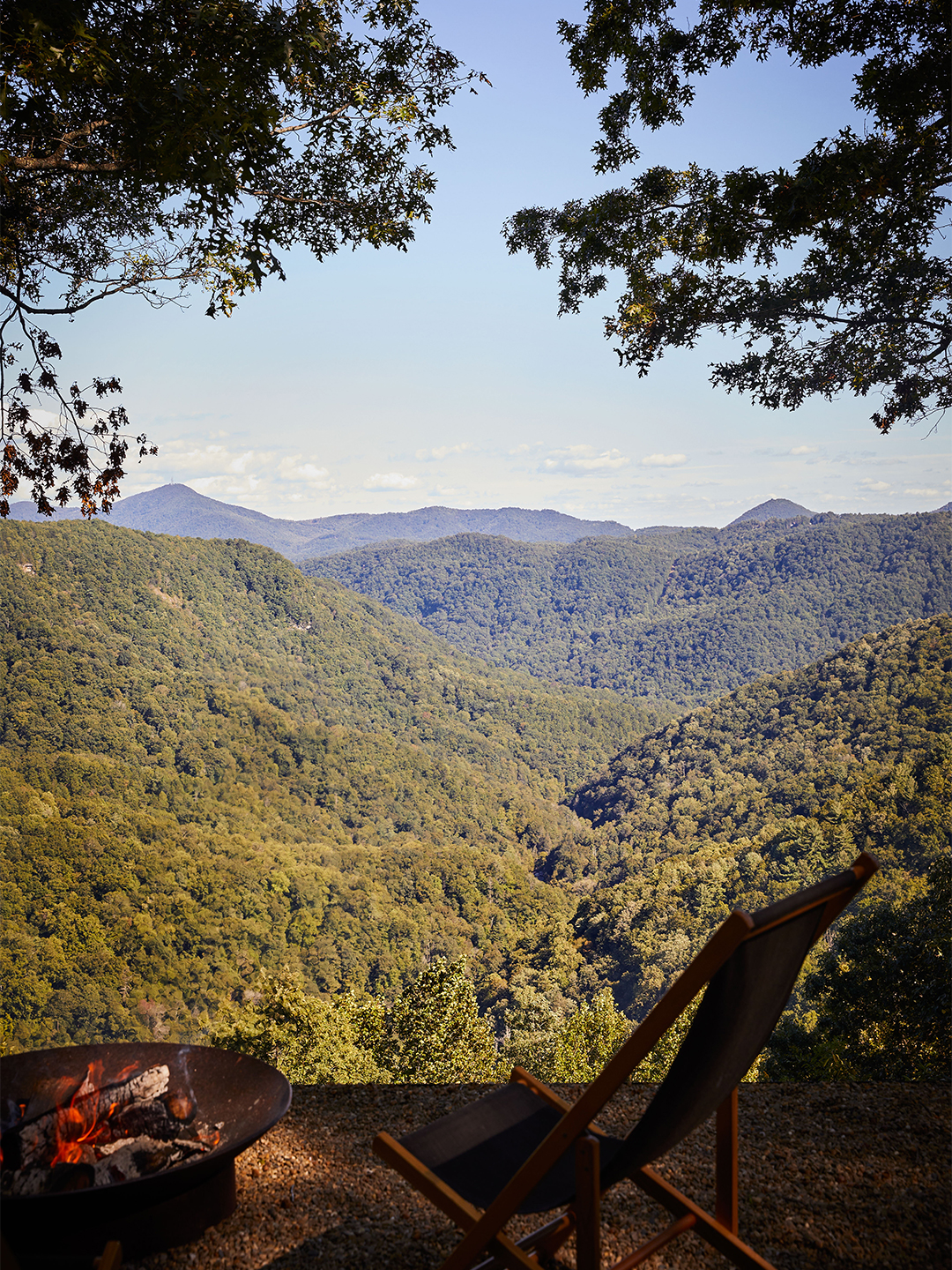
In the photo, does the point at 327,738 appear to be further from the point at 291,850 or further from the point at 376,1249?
the point at 376,1249

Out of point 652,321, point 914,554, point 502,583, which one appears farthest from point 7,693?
point 502,583

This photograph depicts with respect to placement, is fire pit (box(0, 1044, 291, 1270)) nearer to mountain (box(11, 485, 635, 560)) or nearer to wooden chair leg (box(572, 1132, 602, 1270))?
wooden chair leg (box(572, 1132, 602, 1270))

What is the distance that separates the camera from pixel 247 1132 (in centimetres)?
152

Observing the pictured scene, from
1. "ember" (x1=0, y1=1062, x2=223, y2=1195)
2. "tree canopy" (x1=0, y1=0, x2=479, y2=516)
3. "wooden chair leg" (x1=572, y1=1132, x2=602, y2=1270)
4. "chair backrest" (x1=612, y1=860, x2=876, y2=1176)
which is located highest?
"tree canopy" (x1=0, y1=0, x2=479, y2=516)

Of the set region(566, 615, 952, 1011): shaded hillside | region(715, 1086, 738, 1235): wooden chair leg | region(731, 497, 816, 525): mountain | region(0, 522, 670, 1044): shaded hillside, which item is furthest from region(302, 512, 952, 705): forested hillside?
region(715, 1086, 738, 1235): wooden chair leg

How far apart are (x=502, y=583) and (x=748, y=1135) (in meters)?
119

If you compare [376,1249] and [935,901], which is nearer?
[376,1249]

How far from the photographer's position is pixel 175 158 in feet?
7.43

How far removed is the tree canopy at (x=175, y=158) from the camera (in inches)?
89.5

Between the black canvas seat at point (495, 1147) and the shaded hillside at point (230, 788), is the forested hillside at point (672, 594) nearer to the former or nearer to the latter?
the shaded hillside at point (230, 788)

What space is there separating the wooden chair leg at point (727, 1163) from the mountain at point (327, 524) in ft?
197

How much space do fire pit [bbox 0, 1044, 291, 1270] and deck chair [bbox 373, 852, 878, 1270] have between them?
0.44 meters

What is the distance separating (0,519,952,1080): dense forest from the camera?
955cm

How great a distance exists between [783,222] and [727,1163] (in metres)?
3.31
